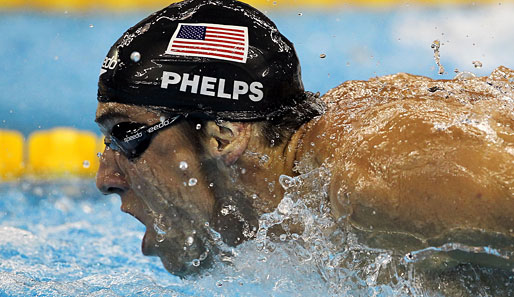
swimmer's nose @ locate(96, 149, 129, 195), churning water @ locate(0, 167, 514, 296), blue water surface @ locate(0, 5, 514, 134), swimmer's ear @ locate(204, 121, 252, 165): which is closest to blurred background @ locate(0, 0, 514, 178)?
blue water surface @ locate(0, 5, 514, 134)

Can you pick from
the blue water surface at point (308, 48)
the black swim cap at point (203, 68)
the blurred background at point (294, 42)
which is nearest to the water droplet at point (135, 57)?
the black swim cap at point (203, 68)

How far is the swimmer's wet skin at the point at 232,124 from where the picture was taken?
1.43 m

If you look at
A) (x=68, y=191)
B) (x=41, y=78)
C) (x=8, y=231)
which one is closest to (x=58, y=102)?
(x=41, y=78)

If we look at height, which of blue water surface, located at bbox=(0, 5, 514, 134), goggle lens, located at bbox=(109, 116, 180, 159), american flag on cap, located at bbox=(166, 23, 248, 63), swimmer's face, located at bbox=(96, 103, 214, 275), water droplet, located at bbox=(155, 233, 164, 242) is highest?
blue water surface, located at bbox=(0, 5, 514, 134)

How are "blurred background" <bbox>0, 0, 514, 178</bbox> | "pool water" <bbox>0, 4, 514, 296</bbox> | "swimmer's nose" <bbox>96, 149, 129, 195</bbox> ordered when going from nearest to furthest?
"pool water" <bbox>0, 4, 514, 296</bbox>
"swimmer's nose" <bbox>96, 149, 129, 195</bbox>
"blurred background" <bbox>0, 0, 514, 178</bbox>

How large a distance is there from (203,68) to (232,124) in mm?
163

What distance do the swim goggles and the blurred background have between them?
3.26 metres

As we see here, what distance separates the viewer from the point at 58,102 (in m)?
5.50

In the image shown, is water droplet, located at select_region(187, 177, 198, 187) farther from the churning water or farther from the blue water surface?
the blue water surface

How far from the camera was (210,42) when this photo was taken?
1.67 metres

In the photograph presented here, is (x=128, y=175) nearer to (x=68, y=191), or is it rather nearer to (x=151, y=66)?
(x=151, y=66)

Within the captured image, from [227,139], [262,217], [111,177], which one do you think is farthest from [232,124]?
[111,177]

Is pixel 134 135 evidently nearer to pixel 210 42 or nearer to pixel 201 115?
pixel 201 115

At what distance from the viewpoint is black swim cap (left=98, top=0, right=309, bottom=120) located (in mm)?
1637
